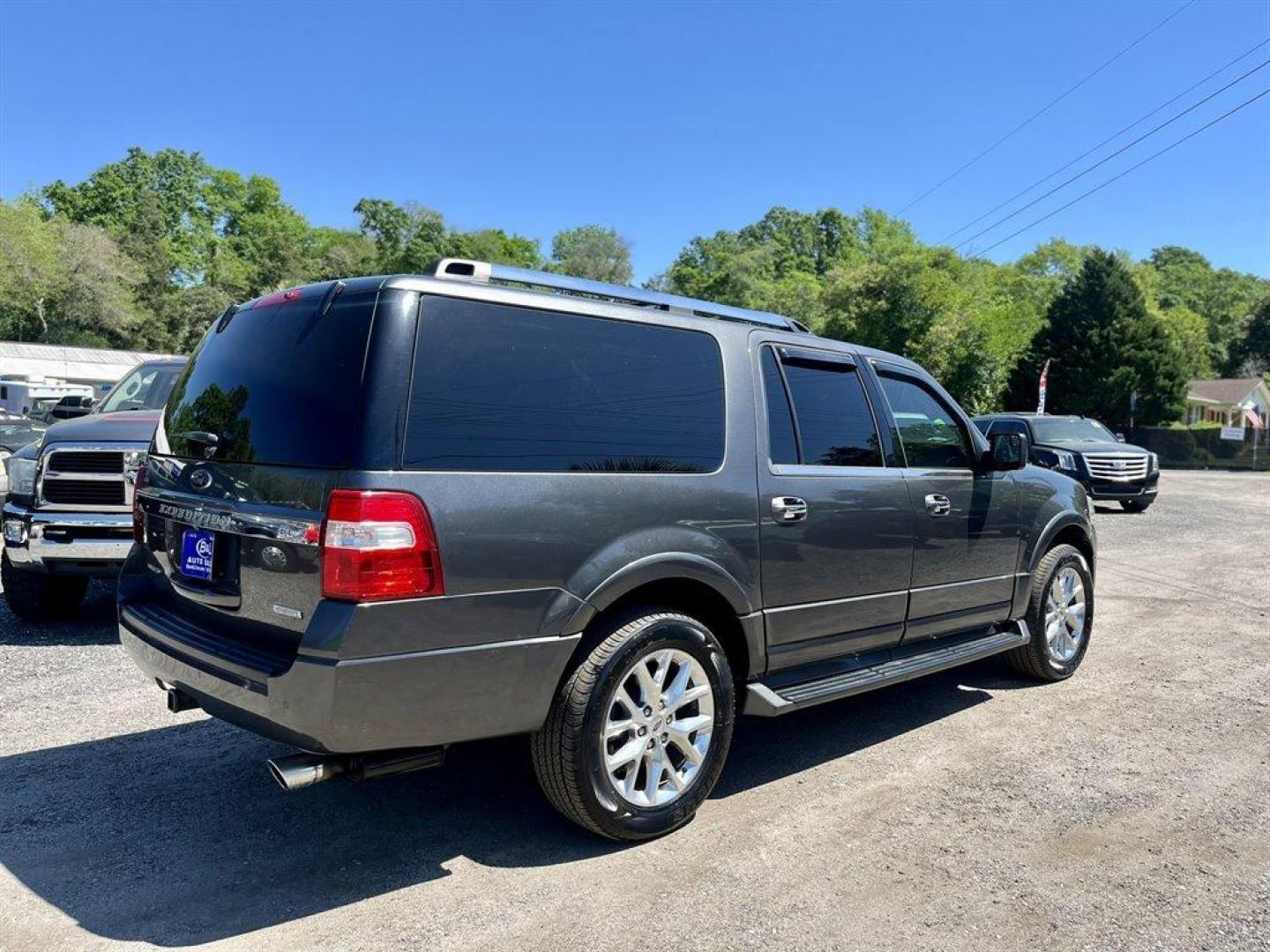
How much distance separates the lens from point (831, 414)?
4.33m

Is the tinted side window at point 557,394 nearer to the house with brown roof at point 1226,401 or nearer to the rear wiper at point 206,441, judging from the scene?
the rear wiper at point 206,441

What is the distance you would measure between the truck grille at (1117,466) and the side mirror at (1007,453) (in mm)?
12735

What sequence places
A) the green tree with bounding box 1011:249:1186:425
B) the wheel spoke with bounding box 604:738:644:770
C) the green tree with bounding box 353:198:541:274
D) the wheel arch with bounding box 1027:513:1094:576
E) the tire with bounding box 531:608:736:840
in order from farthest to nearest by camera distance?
the green tree with bounding box 353:198:541:274 → the green tree with bounding box 1011:249:1186:425 → the wheel arch with bounding box 1027:513:1094:576 → the wheel spoke with bounding box 604:738:644:770 → the tire with bounding box 531:608:736:840

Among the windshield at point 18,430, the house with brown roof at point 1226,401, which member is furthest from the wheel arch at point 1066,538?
the house with brown roof at point 1226,401

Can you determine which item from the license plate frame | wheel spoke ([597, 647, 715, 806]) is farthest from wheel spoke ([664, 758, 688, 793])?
the license plate frame

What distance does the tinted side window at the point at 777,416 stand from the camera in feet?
13.0

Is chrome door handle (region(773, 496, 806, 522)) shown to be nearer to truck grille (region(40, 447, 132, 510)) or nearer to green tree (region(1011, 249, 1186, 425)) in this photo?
truck grille (region(40, 447, 132, 510))

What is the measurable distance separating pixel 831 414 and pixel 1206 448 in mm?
43095

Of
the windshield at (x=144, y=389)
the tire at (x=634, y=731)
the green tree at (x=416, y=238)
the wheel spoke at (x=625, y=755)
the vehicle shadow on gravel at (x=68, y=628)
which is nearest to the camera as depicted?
the tire at (x=634, y=731)

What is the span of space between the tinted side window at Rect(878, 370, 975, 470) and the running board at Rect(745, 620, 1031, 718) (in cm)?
98

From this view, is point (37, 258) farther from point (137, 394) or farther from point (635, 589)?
point (635, 589)

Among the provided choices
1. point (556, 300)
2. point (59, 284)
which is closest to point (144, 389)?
point (556, 300)

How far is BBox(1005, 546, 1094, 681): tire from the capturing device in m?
5.50

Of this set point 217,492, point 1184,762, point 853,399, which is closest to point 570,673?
point 217,492
